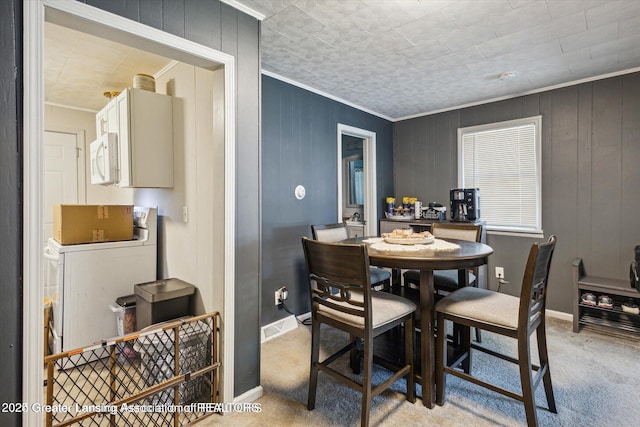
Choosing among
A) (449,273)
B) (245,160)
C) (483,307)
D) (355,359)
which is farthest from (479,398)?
(245,160)

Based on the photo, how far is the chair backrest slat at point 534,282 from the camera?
149cm

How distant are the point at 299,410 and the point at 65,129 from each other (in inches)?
154

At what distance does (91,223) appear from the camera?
96.9 inches

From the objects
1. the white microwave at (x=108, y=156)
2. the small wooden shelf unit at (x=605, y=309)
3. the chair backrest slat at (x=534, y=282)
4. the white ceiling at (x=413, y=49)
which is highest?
the white ceiling at (x=413, y=49)

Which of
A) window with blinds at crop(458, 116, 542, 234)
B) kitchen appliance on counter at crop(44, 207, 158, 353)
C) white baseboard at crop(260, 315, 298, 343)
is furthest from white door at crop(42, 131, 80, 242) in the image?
window with blinds at crop(458, 116, 542, 234)

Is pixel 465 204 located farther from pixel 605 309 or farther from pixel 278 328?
pixel 278 328

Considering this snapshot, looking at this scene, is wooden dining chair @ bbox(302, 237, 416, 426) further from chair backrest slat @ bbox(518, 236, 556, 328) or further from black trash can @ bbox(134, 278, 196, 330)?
black trash can @ bbox(134, 278, 196, 330)

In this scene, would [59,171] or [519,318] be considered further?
[59,171]

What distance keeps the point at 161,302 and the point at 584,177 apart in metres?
3.84

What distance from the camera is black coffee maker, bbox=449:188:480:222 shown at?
350 cm

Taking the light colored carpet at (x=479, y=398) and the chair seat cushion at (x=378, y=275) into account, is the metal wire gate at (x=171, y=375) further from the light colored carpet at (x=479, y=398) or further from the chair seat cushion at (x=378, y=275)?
the chair seat cushion at (x=378, y=275)

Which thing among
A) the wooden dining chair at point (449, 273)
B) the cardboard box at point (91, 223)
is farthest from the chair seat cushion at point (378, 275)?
the cardboard box at point (91, 223)

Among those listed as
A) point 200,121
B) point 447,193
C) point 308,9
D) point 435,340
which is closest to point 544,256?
point 435,340

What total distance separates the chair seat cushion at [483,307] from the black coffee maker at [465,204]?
176cm
